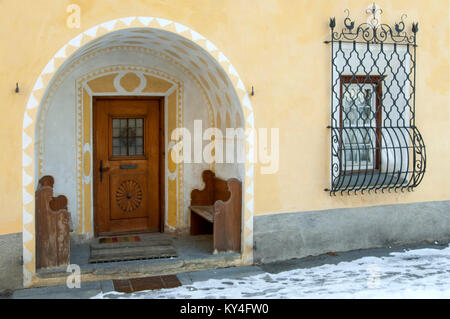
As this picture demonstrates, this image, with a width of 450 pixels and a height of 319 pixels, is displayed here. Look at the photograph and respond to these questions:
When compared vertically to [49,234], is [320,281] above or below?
below

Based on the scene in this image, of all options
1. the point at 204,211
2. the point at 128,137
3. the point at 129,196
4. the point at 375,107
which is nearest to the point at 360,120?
the point at 375,107

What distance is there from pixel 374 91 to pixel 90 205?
403cm

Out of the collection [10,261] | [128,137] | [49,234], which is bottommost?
[10,261]

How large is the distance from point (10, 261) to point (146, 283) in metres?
1.36

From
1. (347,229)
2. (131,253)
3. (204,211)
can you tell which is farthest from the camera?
(204,211)

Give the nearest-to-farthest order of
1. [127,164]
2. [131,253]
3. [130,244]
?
[131,253] < [130,244] < [127,164]

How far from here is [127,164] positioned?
693 centimetres

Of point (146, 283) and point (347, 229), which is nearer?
point (146, 283)

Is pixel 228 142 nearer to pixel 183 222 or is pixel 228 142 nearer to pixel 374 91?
pixel 183 222

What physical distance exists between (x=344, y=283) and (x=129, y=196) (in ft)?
10.2

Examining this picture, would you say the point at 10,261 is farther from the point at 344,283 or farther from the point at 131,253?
the point at 344,283

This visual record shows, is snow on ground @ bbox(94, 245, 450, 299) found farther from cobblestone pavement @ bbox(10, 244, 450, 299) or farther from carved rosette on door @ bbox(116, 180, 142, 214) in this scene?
carved rosette on door @ bbox(116, 180, 142, 214)

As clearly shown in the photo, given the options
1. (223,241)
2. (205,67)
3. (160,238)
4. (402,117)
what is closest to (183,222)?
(160,238)
